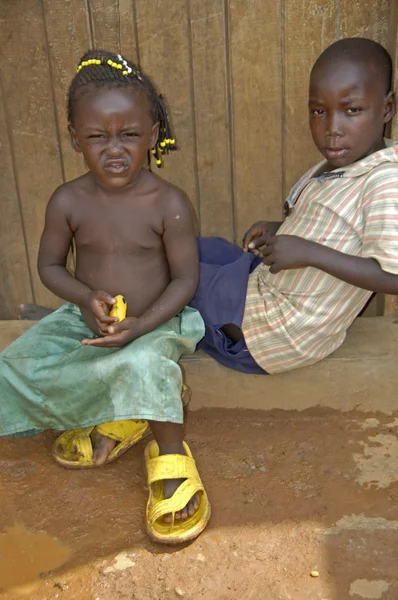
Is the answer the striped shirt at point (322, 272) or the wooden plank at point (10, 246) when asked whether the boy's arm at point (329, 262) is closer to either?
the striped shirt at point (322, 272)

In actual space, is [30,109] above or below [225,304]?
above

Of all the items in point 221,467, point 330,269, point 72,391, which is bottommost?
point 221,467

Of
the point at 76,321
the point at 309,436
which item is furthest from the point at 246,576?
the point at 76,321

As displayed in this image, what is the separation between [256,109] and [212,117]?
0.19 meters

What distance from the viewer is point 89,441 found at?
224cm

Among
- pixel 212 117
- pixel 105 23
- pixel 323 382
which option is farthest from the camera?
pixel 212 117

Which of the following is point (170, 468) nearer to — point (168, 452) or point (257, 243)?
point (168, 452)

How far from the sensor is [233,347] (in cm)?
230

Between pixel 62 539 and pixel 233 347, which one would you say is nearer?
pixel 62 539

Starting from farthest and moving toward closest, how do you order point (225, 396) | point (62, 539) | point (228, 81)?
point (228, 81) → point (225, 396) → point (62, 539)

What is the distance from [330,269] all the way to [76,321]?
3.13ft

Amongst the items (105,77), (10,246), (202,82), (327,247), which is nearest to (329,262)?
(327,247)

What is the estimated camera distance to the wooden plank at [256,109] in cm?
259

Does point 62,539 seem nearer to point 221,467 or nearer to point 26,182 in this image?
point 221,467
